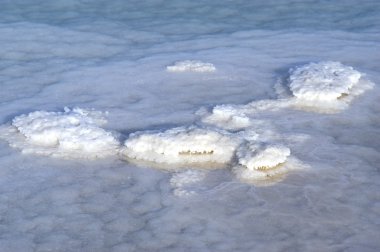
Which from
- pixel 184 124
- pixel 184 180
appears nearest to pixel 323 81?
pixel 184 124

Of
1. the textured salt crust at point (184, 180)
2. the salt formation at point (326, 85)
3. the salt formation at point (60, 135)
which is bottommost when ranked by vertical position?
the textured salt crust at point (184, 180)

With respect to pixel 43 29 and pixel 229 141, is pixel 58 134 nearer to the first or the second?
pixel 229 141

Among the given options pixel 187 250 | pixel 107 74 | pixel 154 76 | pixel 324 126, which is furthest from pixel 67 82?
pixel 187 250

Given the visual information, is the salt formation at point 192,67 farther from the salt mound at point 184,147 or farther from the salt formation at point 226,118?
the salt mound at point 184,147

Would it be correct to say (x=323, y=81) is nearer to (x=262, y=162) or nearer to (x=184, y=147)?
(x=262, y=162)

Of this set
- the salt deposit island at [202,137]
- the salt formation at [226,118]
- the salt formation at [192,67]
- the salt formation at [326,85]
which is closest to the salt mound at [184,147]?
the salt deposit island at [202,137]

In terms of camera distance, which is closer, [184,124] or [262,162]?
[262,162]
